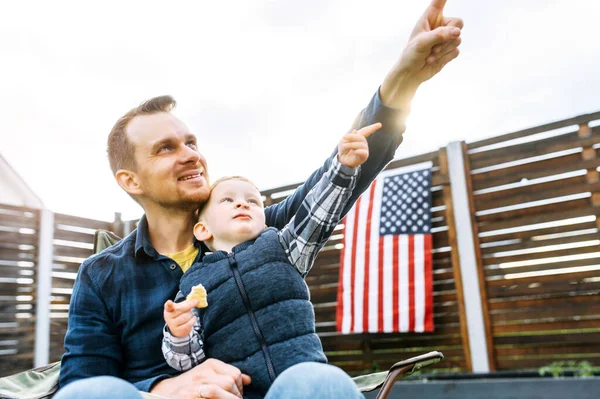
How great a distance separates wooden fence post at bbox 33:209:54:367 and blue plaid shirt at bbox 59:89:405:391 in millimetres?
4107

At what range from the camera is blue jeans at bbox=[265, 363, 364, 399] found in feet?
2.00

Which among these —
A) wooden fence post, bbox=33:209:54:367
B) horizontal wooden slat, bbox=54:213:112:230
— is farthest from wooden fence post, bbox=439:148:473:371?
wooden fence post, bbox=33:209:54:367

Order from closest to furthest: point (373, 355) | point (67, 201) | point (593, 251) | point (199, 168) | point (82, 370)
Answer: point (82, 370), point (199, 168), point (593, 251), point (373, 355), point (67, 201)

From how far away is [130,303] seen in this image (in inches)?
44.3

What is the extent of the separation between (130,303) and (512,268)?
3156mm

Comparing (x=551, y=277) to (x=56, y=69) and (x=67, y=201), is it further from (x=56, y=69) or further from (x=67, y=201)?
(x=67, y=201)

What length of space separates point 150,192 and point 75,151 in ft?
9.54

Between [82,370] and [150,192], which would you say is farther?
[150,192]

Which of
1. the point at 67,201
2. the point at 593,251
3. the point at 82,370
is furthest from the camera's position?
the point at 67,201

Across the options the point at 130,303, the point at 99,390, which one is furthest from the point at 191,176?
the point at 99,390

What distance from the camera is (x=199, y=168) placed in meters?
1.20

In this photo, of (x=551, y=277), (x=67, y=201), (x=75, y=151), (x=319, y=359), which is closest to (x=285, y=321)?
(x=319, y=359)

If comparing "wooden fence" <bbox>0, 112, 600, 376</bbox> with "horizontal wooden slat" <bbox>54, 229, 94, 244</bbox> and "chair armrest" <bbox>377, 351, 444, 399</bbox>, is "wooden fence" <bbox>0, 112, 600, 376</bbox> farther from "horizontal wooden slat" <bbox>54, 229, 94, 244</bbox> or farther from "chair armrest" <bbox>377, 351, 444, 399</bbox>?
"chair armrest" <bbox>377, 351, 444, 399</bbox>

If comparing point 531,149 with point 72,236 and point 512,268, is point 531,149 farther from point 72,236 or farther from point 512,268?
point 72,236
